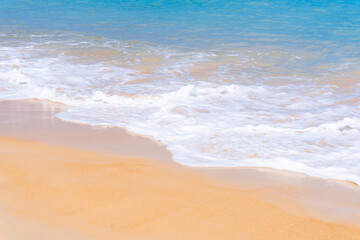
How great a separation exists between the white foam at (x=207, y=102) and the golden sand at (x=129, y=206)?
1.71 feet

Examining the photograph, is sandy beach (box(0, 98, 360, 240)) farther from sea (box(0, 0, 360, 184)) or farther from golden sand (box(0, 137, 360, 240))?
sea (box(0, 0, 360, 184))

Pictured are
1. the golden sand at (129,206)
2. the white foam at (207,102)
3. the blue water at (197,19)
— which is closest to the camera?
the golden sand at (129,206)

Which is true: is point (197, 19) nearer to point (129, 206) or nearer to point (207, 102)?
point (207, 102)

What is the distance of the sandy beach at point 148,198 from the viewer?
7.08 ft

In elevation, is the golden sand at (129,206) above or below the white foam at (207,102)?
below

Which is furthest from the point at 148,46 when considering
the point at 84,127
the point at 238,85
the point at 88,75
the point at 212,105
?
the point at 84,127

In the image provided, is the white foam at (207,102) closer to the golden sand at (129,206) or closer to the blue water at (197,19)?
the golden sand at (129,206)

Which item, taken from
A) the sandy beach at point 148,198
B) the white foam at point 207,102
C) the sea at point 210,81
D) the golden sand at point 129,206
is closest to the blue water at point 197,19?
the sea at point 210,81

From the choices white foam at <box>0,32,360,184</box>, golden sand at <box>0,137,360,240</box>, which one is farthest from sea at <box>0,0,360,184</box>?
golden sand at <box>0,137,360,240</box>

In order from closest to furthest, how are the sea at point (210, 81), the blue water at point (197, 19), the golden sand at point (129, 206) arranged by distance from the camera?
1. the golden sand at point (129, 206)
2. the sea at point (210, 81)
3. the blue water at point (197, 19)

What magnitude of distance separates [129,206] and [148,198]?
6.6 inches

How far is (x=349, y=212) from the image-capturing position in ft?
8.00

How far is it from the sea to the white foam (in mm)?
15

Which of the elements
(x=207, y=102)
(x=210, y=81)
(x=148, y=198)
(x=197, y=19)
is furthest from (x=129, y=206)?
(x=197, y=19)
